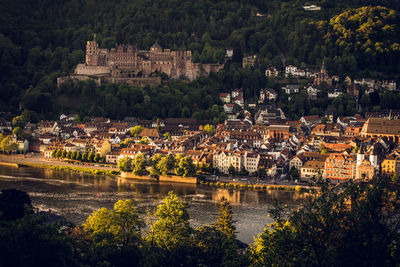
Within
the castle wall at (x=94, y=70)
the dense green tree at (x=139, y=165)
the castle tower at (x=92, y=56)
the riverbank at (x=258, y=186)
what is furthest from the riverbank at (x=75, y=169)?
the castle tower at (x=92, y=56)

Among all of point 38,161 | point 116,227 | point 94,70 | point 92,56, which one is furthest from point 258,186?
point 92,56

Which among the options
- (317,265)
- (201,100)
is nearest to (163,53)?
(201,100)

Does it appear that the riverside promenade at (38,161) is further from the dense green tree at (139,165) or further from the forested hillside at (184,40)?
the forested hillside at (184,40)

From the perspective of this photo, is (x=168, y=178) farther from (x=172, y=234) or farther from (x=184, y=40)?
(x=184, y=40)

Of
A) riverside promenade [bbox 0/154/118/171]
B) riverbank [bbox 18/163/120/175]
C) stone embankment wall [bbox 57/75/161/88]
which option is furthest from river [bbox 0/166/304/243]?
stone embankment wall [bbox 57/75/161/88]

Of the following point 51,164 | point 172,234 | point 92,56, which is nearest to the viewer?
point 172,234

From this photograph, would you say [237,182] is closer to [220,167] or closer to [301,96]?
[220,167]

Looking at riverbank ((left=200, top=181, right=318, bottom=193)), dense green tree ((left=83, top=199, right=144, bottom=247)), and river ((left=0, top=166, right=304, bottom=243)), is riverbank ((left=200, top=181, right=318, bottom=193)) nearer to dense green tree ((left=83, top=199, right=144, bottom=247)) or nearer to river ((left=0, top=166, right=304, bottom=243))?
river ((left=0, top=166, right=304, bottom=243))
